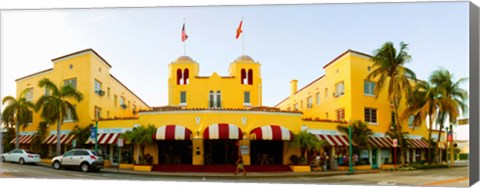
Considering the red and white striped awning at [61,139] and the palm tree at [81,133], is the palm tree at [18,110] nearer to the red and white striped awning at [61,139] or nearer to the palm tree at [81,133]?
the red and white striped awning at [61,139]

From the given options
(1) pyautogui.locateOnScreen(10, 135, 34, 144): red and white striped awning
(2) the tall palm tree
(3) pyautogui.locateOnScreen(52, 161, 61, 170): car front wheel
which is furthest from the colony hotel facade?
(3) pyautogui.locateOnScreen(52, 161, 61, 170): car front wheel

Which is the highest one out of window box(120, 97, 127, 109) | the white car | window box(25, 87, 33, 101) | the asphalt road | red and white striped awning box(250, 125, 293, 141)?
window box(25, 87, 33, 101)

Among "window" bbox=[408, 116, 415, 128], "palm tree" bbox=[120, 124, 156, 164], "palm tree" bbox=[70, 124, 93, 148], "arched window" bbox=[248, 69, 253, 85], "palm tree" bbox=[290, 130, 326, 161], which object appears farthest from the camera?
"palm tree" bbox=[70, 124, 93, 148]

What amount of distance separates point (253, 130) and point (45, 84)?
8361mm

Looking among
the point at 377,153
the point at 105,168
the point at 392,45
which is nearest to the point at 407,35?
the point at 392,45

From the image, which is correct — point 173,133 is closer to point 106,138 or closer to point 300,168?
point 106,138

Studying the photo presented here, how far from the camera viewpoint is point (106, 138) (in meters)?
22.9

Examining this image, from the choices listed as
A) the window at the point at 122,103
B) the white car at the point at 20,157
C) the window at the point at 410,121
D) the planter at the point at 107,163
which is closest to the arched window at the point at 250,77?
the window at the point at 122,103

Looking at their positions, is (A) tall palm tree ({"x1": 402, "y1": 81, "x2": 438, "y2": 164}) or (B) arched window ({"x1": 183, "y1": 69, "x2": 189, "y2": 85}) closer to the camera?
(A) tall palm tree ({"x1": 402, "y1": 81, "x2": 438, "y2": 164})

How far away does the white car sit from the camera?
2303 centimetres

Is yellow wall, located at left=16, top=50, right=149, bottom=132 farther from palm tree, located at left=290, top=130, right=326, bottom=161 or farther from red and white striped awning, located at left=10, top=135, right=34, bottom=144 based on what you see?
palm tree, located at left=290, top=130, right=326, bottom=161

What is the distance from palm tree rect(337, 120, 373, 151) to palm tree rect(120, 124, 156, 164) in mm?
7144

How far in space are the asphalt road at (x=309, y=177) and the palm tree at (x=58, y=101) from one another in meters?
1.36

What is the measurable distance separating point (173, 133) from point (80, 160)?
157 inches
